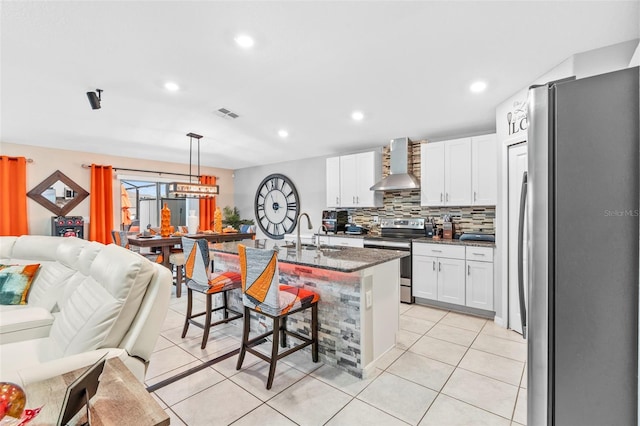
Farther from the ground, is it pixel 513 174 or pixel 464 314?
pixel 513 174

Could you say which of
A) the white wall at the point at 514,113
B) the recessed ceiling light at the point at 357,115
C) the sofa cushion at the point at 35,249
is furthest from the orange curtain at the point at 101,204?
the white wall at the point at 514,113

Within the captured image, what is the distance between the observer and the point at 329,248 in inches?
118

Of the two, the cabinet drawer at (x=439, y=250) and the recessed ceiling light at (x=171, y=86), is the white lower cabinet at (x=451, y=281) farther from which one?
the recessed ceiling light at (x=171, y=86)

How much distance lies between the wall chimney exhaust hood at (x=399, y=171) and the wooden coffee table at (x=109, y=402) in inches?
156

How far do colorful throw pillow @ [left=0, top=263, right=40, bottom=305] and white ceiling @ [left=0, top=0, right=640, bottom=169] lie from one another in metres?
1.70

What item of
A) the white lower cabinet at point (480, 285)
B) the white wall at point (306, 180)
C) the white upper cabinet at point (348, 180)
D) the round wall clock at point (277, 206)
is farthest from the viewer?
the round wall clock at point (277, 206)

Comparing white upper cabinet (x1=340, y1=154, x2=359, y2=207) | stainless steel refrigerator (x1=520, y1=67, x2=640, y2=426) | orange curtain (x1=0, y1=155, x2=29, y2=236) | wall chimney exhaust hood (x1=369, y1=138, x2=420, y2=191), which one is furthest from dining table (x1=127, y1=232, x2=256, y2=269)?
stainless steel refrigerator (x1=520, y1=67, x2=640, y2=426)

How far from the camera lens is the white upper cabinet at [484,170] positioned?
3688 mm

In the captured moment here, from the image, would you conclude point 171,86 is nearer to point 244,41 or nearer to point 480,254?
point 244,41

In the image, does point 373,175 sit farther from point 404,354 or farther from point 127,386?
point 127,386

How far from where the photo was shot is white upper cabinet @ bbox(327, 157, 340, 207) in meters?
5.36

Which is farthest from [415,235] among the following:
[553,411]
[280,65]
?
[553,411]

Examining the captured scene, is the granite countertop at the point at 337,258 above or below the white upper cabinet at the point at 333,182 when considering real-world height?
below

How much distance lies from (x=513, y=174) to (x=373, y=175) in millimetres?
2153
